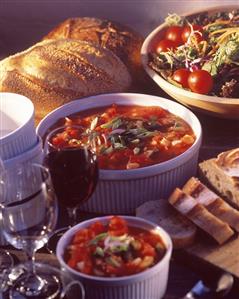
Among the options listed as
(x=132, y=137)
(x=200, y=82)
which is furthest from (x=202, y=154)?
(x=132, y=137)

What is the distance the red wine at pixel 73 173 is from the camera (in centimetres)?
257

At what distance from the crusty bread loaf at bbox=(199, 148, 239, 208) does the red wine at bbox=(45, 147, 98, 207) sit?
2.18ft

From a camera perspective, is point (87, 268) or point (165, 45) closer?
point (87, 268)

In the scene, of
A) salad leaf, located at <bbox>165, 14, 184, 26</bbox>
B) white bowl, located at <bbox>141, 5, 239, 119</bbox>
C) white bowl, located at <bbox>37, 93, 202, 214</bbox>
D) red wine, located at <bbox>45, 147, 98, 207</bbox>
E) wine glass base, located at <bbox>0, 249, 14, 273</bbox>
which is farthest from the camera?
salad leaf, located at <bbox>165, 14, 184, 26</bbox>

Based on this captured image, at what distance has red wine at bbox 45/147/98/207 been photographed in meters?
2.57

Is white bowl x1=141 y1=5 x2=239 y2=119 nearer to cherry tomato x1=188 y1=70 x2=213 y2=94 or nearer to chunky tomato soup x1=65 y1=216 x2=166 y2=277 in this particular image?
cherry tomato x1=188 y1=70 x2=213 y2=94

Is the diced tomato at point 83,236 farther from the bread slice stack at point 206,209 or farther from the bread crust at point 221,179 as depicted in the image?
the bread crust at point 221,179

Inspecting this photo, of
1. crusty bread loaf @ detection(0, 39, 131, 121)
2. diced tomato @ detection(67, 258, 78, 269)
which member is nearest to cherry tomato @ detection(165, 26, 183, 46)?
crusty bread loaf @ detection(0, 39, 131, 121)

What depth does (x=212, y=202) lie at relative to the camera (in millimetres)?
2803

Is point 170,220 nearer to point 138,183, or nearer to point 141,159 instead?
point 138,183

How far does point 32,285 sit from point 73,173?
1.48 ft

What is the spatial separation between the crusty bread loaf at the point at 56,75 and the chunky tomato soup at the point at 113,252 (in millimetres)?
1368

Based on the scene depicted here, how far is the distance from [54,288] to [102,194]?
0.55m

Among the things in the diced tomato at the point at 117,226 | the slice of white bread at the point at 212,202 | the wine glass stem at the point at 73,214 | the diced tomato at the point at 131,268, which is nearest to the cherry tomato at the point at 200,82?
the slice of white bread at the point at 212,202
